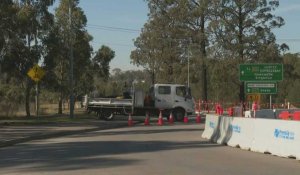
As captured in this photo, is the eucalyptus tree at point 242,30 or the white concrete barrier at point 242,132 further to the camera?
the eucalyptus tree at point 242,30

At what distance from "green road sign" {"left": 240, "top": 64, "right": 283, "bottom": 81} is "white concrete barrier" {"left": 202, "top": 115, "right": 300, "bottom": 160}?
23.3 ft

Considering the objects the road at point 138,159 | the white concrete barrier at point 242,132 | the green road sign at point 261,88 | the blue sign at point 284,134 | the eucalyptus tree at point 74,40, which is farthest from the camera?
the eucalyptus tree at point 74,40

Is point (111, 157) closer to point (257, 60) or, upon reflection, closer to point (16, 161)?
point (16, 161)

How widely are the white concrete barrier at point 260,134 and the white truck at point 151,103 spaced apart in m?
16.1

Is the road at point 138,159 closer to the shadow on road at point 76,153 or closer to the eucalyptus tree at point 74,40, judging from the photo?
the shadow on road at point 76,153

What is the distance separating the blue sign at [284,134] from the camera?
16156mm

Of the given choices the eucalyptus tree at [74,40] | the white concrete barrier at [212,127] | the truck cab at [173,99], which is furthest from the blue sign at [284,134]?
the eucalyptus tree at [74,40]

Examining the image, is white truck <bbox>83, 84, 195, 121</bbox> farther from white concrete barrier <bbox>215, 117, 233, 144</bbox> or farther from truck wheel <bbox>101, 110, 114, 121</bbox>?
white concrete barrier <bbox>215, 117, 233, 144</bbox>

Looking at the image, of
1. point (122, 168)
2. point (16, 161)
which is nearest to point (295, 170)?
point (122, 168)

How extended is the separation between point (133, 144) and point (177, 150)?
9.21 ft

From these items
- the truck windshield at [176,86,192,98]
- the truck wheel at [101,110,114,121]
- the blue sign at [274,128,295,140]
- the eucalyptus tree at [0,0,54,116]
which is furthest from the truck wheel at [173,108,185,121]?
the blue sign at [274,128,295,140]

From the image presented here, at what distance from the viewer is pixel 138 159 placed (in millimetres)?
15797

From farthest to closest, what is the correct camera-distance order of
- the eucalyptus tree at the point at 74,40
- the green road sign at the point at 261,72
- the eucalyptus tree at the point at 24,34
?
the eucalyptus tree at the point at 74,40
the eucalyptus tree at the point at 24,34
the green road sign at the point at 261,72

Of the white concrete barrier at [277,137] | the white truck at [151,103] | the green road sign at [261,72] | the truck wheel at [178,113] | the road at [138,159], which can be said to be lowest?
the road at [138,159]
